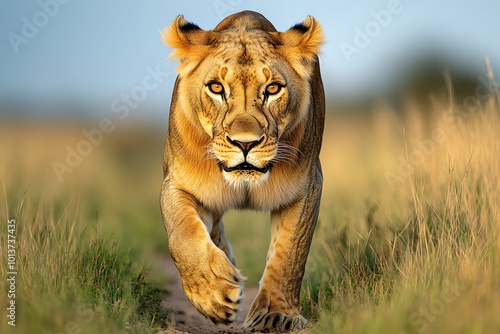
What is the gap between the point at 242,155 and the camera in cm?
492

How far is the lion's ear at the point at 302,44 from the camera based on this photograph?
18.1ft

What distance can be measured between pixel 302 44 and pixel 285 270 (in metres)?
1.53

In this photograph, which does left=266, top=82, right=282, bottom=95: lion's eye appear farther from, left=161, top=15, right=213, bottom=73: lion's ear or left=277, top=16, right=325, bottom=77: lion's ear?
left=161, top=15, right=213, bottom=73: lion's ear

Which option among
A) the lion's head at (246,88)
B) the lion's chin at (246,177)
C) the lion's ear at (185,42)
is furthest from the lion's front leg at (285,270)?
the lion's ear at (185,42)

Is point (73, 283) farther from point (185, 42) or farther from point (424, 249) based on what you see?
point (424, 249)

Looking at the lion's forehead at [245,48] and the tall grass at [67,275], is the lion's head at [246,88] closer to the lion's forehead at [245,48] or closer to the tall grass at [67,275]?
the lion's forehead at [245,48]

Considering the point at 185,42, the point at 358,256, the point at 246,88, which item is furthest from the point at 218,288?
the point at 185,42

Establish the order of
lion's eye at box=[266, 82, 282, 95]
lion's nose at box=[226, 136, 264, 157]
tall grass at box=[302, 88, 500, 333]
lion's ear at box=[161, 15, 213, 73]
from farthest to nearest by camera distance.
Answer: lion's ear at box=[161, 15, 213, 73] → lion's eye at box=[266, 82, 282, 95] → lion's nose at box=[226, 136, 264, 157] → tall grass at box=[302, 88, 500, 333]

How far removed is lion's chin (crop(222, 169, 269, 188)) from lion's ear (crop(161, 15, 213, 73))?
0.90 m

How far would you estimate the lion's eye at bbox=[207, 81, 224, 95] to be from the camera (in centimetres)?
516

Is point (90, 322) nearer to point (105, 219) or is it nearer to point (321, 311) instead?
point (321, 311)

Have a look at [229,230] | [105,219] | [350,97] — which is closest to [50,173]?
[105,219]

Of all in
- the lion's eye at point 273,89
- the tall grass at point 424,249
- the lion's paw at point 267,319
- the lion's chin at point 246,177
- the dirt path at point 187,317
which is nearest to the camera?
the tall grass at point 424,249

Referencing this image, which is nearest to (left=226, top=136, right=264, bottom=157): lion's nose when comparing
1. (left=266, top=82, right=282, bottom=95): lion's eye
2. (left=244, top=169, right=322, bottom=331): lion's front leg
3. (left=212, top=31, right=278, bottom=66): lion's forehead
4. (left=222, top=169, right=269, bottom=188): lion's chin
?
(left=222, top=169, right=269, bottom=188): lion's chin
